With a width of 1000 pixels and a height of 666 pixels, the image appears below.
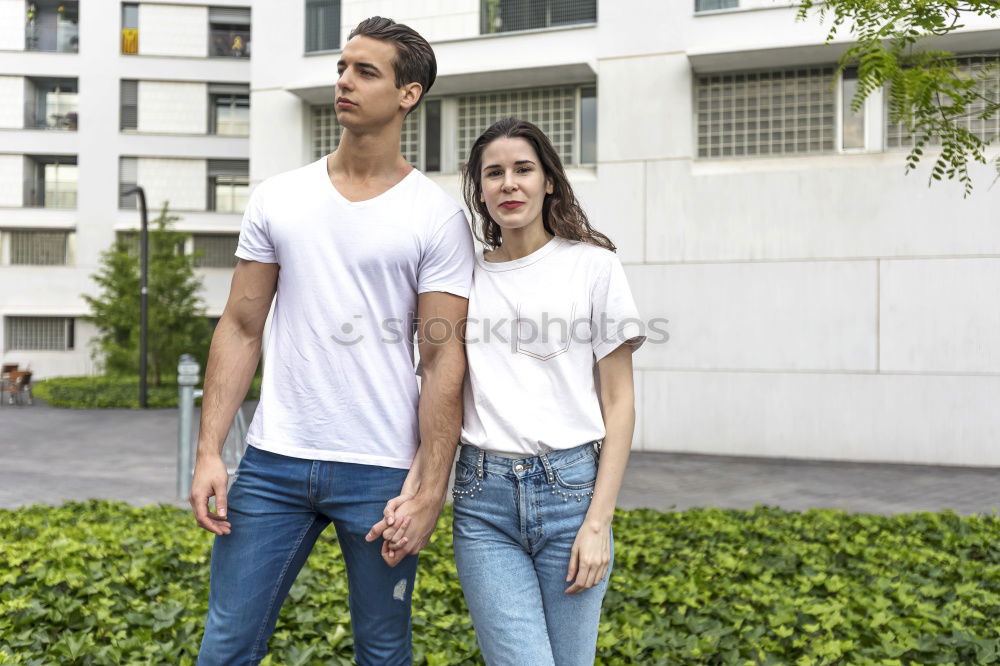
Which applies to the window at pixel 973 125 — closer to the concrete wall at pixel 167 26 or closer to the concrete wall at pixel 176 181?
the concrete wall at pixel 176 181

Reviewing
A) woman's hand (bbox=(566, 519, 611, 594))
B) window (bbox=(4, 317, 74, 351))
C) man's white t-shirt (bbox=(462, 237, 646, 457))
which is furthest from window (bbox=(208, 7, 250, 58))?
woman's hand (bbox=(566, 519, 611, 594))

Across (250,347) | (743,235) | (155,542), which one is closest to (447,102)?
(743,235)

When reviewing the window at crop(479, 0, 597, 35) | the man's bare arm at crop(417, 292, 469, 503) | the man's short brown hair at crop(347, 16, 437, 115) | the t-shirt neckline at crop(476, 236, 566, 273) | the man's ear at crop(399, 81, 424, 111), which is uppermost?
the window at crop(479, 0, 597, 35)

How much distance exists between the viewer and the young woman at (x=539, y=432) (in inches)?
89.1

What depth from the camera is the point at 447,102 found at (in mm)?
14547

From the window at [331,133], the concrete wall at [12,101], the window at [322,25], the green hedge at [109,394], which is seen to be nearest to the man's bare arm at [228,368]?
the window at [331,133]

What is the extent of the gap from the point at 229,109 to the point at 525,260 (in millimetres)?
34430

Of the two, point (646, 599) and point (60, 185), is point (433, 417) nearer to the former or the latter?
point (646, 599)

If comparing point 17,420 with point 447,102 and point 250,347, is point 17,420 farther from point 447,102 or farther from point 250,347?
point 250,347

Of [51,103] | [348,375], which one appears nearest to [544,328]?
[348,375]

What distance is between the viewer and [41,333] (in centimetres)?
3431

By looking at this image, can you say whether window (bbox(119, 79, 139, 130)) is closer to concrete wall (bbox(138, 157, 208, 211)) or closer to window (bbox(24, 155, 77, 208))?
concrete wall (bbox(138, 157, 208, 211))

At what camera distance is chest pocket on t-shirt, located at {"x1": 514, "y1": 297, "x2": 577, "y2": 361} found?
2287mm

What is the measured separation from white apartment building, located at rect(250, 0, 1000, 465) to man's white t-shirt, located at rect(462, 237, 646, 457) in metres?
10.9
